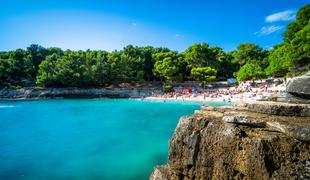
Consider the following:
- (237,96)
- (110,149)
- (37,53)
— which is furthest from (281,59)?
(37,53)

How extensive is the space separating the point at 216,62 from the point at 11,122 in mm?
44331

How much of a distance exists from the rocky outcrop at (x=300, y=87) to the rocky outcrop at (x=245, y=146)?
0.67 m

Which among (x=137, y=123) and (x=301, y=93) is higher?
(x=301, y=93)

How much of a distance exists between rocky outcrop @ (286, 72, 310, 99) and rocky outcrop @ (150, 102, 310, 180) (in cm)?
67

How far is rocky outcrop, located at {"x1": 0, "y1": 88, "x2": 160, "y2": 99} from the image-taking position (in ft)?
131

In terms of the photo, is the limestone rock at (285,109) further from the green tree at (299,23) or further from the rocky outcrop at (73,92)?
the rocky outcrop at (73,92)

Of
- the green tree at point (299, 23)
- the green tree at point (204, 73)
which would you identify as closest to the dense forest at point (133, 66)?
the green tree at point (204, 73)

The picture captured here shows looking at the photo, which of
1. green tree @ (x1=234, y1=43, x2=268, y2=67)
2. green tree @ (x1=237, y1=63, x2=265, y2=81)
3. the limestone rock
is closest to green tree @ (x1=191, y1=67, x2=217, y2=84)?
green tree @ (x1=237, y1=63, x2=265, y2=81)

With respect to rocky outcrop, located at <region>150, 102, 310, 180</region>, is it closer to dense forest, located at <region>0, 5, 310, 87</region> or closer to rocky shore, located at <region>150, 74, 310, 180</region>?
rocky shore, located at <region>150, 74, 310, 180</region>

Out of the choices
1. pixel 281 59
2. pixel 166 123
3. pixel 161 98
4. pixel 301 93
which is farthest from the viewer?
pixel 161 98

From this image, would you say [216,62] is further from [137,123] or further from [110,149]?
[110,149]

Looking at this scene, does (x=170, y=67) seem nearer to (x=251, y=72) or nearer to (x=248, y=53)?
(x=251, y=72)

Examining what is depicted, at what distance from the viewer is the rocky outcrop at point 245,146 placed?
2.47m

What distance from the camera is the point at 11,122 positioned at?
67.9 feet
